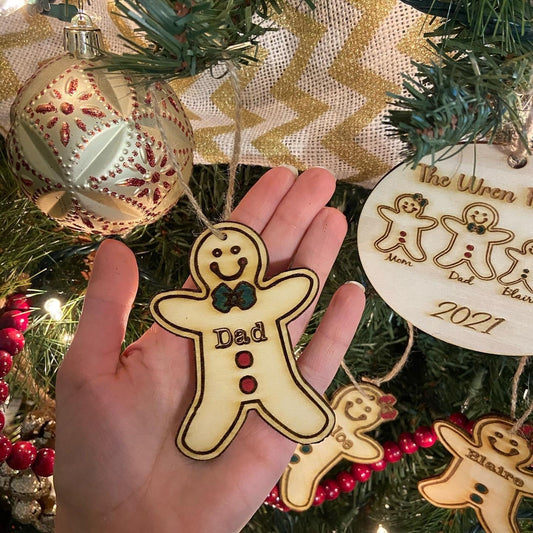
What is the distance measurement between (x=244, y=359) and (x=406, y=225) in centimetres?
24

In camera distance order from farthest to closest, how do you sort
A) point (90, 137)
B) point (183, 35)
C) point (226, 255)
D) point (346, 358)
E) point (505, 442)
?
point (346, 358)
point (505, 442)
point (226, 255)
point (90, 137)
point (183, 35)

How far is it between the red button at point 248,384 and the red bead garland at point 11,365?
0.32 meters

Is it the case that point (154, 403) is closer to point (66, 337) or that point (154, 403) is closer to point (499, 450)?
point (66, 337)

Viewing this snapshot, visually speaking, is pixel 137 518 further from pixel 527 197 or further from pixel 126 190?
pixel 527 197

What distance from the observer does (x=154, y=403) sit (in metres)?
0.60

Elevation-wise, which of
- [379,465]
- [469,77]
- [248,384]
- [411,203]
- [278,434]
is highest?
[469,77]

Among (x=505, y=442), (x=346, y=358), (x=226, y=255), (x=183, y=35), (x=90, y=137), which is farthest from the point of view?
(x=346, y=358)

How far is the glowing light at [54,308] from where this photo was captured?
702mm

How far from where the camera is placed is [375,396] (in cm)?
74

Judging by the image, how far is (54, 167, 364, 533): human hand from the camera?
0.58 m

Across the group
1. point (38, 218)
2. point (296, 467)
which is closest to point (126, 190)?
point (38, 218)

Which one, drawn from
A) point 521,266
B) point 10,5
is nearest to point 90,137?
point 10,5

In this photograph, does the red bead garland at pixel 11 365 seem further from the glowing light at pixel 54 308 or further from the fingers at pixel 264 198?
the fingers at pixel 264 198

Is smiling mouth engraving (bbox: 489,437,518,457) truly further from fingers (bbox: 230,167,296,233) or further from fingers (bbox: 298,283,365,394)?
fingers (bbox: 230,167,296,233)
